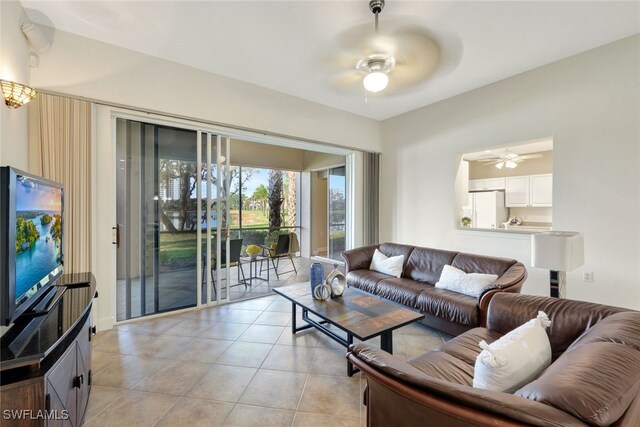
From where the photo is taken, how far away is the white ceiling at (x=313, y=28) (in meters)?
2.39

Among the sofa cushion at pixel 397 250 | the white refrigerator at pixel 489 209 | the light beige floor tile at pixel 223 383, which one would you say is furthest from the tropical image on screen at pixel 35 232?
the white refrigerator at pixel 489 209

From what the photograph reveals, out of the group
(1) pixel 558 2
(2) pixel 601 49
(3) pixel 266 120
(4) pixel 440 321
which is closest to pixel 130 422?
(4) pixel 440 321

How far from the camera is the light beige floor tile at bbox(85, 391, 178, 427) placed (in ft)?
5.55

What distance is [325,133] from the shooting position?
4.70m

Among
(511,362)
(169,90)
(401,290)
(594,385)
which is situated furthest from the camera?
(169,90)

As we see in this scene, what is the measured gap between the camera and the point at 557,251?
229 cm

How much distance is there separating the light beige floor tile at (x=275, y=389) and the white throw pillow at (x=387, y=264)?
1.94m

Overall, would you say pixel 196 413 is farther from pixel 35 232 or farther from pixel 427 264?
pixel 427 264

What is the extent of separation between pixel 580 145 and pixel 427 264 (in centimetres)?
223

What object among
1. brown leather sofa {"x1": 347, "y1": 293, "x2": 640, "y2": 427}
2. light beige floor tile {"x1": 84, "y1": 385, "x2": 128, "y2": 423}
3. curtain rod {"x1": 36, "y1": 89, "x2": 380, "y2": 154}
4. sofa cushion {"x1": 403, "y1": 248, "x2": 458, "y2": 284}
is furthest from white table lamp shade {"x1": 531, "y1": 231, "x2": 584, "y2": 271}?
light beige floor tile {"x1": 84, "y1": 385, "x2": 128, "y2": 423}

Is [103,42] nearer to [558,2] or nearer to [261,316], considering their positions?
[261,316]

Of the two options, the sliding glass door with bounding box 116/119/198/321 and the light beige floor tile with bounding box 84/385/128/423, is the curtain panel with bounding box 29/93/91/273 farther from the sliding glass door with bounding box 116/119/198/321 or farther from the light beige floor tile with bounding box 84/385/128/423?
the light beige floor tile with bounding box 84/385/128/423

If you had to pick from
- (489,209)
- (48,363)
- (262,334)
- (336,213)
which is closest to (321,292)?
(262,334)

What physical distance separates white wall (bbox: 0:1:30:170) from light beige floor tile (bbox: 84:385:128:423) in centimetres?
177
